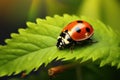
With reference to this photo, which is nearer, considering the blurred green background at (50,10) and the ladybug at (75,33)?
the ladybug at (75,33)

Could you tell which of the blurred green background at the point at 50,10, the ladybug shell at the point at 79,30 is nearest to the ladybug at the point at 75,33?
the ladybug shell at the point at 79,30

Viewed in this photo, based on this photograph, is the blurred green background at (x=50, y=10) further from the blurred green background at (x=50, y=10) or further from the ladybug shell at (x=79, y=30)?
the ladybug shell at (x=79, y=30)

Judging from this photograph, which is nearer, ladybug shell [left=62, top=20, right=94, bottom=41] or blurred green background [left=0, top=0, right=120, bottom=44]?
ladybug shell [left=62, top=20, right=94, bottom=41]

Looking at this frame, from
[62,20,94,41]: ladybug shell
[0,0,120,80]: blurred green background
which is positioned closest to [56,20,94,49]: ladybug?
[62,20,94,41]: ladybug shell

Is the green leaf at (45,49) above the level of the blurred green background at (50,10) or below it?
below

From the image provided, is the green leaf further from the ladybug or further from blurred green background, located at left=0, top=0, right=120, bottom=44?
blurred green background, located at left=0, top=0, right=120, bottom=44

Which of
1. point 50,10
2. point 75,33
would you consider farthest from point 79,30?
point 50,10

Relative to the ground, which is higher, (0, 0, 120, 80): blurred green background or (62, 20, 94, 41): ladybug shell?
(0, 0, 120, 80): blurred green background

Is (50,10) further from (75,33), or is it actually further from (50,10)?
(75,33)
